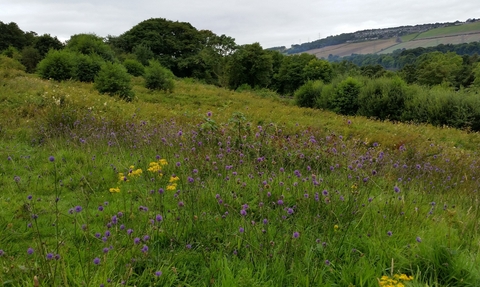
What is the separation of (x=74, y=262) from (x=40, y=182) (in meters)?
2.18

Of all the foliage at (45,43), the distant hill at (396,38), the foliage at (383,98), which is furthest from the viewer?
the distant hill at (396,38)

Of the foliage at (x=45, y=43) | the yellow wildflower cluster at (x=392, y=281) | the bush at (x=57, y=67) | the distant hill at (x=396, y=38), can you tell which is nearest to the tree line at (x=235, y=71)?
the bush at (x=57, y=67)

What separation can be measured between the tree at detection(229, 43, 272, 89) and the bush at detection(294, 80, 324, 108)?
42.5 ft

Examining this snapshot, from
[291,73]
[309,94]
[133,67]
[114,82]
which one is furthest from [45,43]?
[291,73]

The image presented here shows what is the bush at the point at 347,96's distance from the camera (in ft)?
70.7

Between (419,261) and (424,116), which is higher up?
(419,261)

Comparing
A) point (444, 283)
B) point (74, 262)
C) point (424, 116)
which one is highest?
point (74, 262)

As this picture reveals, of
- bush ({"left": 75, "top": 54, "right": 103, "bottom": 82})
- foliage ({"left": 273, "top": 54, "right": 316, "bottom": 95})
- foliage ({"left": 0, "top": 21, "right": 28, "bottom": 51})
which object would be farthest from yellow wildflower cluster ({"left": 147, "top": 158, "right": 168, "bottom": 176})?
foliage ({"left": 0, "top": 21, "right": 28, "bottom": 51})

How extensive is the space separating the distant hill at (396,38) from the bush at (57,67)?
352 feet

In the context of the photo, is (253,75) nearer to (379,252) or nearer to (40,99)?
(40,99)

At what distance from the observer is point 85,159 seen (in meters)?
4.48

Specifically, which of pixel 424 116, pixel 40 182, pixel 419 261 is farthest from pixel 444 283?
pixel 424 116

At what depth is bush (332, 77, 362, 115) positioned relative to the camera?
21.6m

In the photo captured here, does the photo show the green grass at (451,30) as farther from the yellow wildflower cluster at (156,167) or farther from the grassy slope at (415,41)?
the yellow wildflower cluster at (156,167)
